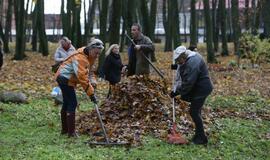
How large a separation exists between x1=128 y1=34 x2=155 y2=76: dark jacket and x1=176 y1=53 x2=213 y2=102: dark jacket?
209cm

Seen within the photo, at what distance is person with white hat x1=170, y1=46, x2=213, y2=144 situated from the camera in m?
9.59

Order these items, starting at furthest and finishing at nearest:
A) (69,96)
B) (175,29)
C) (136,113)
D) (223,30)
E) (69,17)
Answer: (223,30) < (69,17) < (175,29) < (136,113) < (69,96)

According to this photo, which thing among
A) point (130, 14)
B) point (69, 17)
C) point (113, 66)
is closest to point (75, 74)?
point (113, 66)

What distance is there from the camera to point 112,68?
14.0m

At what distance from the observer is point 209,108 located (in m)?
14.1

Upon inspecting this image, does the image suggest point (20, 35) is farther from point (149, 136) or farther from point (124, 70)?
point (149, 136)

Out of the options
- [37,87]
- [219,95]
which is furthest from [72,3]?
[219,95]

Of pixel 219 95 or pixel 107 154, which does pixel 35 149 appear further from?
pixel 219 95

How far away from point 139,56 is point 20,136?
333 cm

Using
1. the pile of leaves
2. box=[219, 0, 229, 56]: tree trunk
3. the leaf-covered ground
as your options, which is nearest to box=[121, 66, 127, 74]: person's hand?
the leaf-covered ground

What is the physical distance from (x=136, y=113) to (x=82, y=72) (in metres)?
2.00

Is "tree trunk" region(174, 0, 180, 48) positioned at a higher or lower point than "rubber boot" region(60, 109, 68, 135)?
higher

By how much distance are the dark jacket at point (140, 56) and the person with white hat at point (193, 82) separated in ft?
6.53

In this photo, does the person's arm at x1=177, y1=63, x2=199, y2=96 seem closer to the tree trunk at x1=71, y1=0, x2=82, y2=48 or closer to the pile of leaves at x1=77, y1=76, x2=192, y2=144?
the pile of leaves at x1=77, y1=76, x2=192, y2=144
